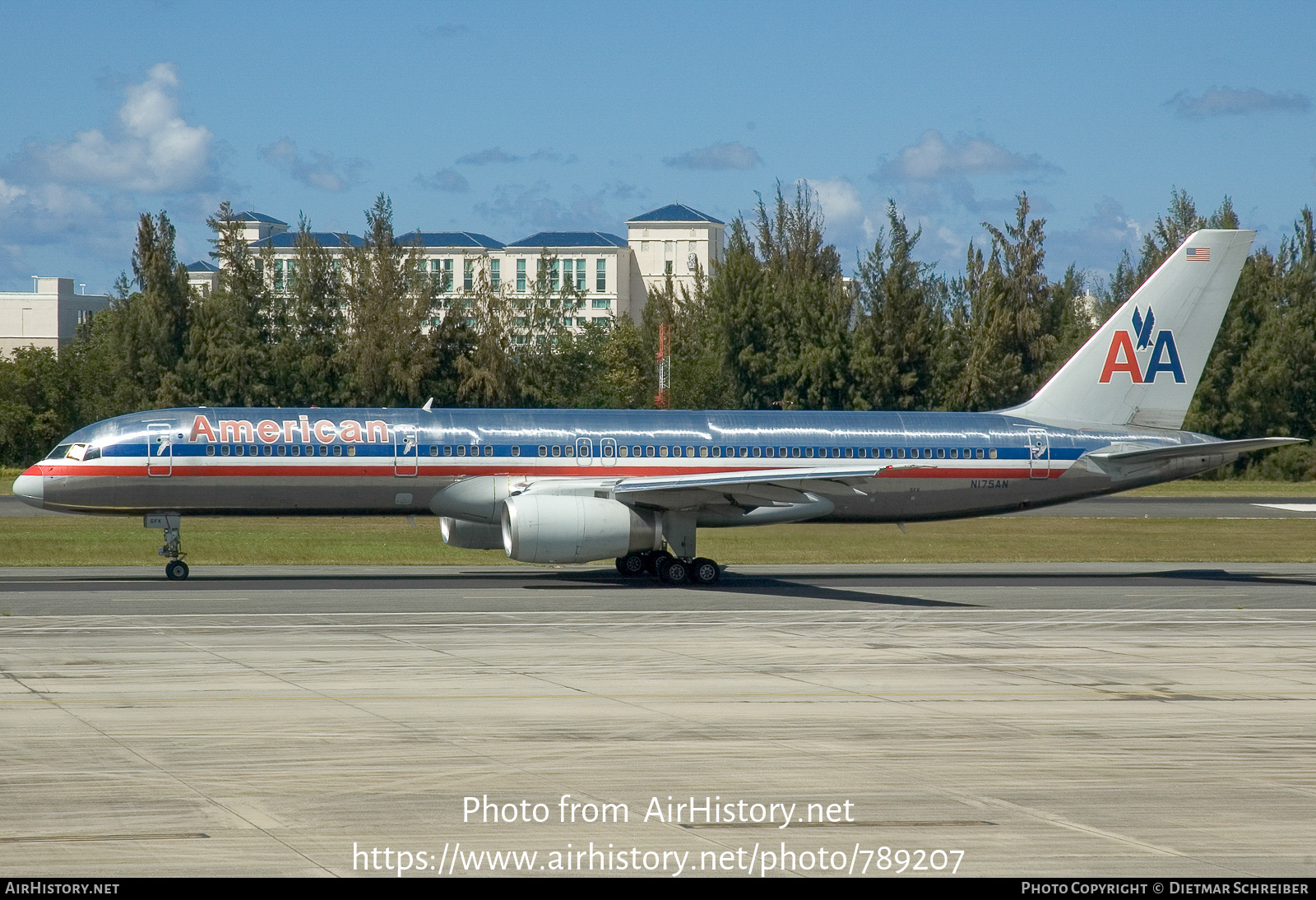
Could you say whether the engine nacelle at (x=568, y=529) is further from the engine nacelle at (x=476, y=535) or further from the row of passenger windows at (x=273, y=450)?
the row of passenger windows at (x=273, y=450)

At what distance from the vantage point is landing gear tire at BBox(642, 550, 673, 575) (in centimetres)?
3309

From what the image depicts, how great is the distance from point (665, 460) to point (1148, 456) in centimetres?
1175

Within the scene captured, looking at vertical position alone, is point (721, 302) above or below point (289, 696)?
above

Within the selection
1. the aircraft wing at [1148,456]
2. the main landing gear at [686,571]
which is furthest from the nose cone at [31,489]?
the aircraft wing at [1148,456]

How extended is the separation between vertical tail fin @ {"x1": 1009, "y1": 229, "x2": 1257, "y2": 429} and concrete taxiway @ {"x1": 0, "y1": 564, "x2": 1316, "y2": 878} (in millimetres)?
9083

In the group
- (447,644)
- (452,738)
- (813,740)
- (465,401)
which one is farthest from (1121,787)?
(465,401)

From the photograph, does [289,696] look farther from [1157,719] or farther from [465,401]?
[465,401]

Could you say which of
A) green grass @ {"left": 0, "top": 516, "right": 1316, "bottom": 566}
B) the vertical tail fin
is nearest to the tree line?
green grass @ {"left": 0, "top": 516, "right": 1316, "bottom": 566}

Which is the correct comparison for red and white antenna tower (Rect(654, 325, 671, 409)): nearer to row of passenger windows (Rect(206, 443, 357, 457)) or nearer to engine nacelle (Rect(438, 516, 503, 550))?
engine nacelle (Rect(438, 516, 503, 550))

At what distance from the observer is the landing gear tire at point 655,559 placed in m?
33.1

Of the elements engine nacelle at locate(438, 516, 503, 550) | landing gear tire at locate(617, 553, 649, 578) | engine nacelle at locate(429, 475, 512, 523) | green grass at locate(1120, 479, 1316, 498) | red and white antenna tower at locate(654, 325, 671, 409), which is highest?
red and white antenna tower at locate(654, 325, 671, 409)

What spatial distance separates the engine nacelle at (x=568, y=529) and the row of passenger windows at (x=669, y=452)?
220 centimetres

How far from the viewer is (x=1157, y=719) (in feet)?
52.5

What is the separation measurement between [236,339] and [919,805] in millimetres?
84453
